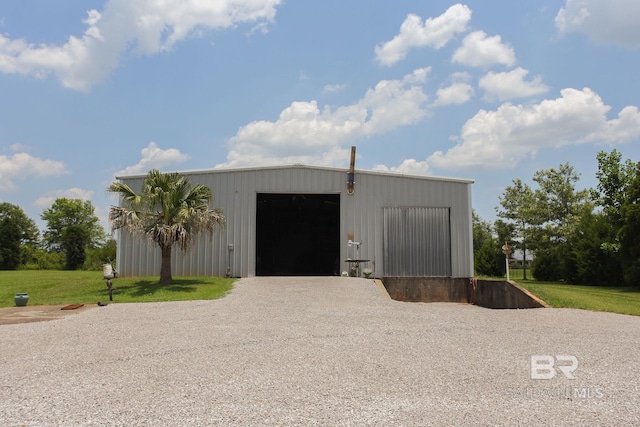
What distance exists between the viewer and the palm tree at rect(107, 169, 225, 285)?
16359 mm

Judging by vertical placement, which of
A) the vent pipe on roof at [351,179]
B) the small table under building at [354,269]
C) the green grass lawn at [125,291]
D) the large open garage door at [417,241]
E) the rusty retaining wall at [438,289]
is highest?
the vent pipe on roof at [351,179]

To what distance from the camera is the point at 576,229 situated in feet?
100

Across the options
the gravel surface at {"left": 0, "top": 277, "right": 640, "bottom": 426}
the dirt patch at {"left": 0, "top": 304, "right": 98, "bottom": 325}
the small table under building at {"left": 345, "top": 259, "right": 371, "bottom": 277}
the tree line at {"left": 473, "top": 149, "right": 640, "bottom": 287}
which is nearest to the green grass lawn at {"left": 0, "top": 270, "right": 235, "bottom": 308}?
the dirt patch at {"left": 0, "top": 304, "right": 98, "bottom": 325}

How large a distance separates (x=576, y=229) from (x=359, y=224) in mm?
17486

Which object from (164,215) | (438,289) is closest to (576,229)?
(438,289)

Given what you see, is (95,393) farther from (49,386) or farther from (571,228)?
(571,228)

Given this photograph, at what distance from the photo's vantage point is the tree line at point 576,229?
82.1ft

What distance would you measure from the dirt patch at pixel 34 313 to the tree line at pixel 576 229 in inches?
962

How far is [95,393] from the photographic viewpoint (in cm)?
515

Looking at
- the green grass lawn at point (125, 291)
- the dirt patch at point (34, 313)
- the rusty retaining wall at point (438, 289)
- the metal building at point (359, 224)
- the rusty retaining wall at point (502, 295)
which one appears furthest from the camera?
the metal building at point (359, 224)

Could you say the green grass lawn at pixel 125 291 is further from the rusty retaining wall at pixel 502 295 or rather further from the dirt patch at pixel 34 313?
the rusty retaining wall at pixel 502 295

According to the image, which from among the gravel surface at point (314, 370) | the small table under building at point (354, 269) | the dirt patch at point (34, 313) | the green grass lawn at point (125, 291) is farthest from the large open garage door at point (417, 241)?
the dirt patch at point (34, 313)

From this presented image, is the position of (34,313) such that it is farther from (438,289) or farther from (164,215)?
(438,289)

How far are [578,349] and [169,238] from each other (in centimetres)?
1265
